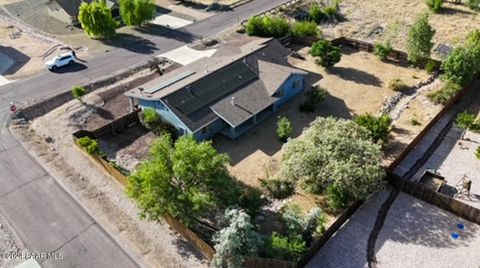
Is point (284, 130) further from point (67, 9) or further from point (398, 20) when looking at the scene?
point (67, 9)

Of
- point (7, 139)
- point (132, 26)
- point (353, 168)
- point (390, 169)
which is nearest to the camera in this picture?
point (353, 168)

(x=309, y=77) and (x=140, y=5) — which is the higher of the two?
(x=140, y=5)

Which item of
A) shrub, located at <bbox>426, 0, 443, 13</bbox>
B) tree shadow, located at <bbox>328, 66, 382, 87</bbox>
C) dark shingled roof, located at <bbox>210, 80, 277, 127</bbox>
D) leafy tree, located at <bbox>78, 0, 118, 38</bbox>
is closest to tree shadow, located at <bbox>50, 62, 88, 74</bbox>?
leafy tree, located at <bbox>78, 0, 118, 38</bbox>

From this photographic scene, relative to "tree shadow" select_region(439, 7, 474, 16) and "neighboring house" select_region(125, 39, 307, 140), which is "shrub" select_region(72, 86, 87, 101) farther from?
"tree shadow" select_region(439, 7, 474, 16)

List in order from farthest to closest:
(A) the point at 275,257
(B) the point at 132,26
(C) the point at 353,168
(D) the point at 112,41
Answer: (B) the point at 132,26, (D) the point at 112,41, (C) the point at 353,168, (A) the point at 275,257

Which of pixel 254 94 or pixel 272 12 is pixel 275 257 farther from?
pixel 272 12

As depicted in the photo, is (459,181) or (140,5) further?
(140,5)

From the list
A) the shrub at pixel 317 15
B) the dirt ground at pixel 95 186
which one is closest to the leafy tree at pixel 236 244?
the dirt ground at pixel 95 186

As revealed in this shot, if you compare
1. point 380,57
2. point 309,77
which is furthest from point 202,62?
point 380,57
